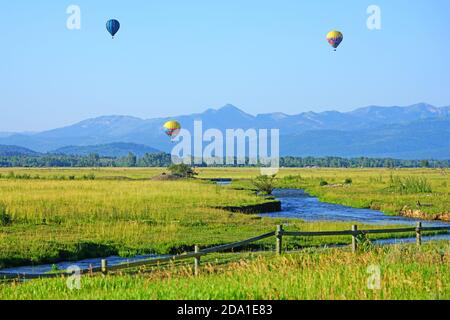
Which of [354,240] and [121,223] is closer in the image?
[354,240]

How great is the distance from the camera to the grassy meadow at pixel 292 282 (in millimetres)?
14891

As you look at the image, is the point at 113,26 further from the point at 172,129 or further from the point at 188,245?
the point at 188,245

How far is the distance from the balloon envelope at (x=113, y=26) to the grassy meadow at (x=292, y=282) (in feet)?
197

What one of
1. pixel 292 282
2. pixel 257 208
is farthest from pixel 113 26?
pixel 292 282

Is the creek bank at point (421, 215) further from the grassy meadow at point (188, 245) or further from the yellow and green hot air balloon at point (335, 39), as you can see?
the yellow and green hot air balloon at point (335, 39)

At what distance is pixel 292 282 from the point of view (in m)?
16.3

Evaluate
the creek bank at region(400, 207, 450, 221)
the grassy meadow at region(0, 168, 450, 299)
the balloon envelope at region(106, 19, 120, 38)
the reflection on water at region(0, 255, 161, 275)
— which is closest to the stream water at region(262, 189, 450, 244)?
the creek bank at region(400, 207, 450, 221)

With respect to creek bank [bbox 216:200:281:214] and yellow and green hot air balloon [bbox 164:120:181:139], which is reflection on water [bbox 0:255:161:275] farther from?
yellow and green hot air balloon [bbox 164:120:181:139]

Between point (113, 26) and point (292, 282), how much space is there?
6534cm

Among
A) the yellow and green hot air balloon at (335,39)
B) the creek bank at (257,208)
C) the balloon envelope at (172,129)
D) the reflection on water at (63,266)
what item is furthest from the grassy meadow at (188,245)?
the balloon envelope at (172,129)
